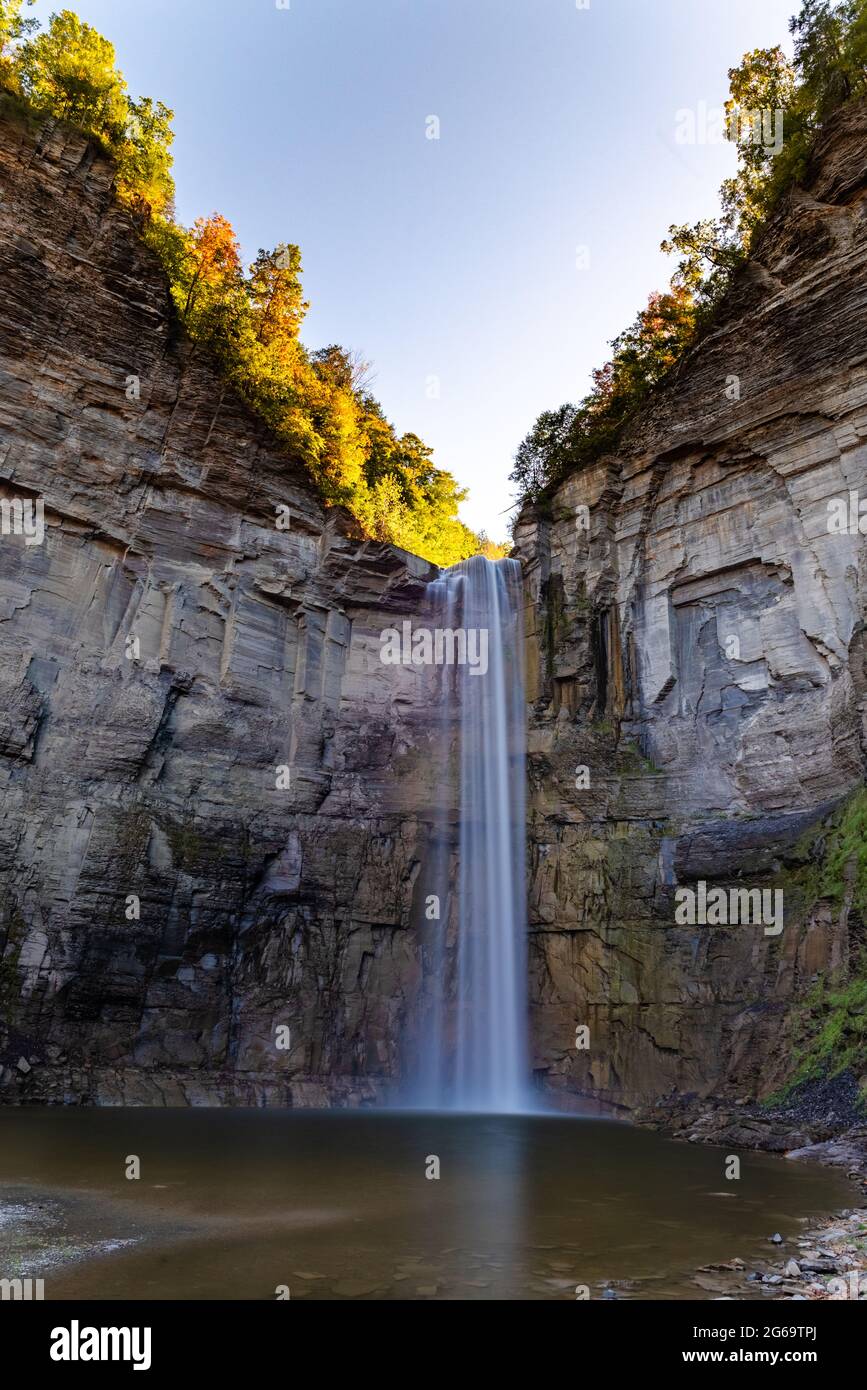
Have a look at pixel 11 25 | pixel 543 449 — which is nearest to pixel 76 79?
pixel 11 25

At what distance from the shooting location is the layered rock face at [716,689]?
62.9 ft

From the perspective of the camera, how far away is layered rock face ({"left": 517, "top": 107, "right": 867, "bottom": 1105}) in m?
19.2

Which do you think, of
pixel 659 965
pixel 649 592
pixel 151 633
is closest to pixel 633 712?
pixel 649 592

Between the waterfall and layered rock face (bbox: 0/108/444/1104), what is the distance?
2.85 feet

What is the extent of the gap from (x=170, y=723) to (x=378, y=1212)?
54.1 ft

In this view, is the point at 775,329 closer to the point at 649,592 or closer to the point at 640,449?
the point at 640,449

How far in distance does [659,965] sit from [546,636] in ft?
33.8

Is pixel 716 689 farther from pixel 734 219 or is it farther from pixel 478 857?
pixel 734 219

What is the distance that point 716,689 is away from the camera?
2272cm

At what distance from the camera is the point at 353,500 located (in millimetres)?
29375

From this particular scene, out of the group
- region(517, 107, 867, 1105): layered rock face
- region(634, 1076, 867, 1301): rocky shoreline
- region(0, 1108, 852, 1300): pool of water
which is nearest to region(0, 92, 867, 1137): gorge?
region(517, 107, 867, 1105): layered rock face

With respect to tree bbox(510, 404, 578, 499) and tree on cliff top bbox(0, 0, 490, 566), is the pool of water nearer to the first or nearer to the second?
tree on cliff top bbox(0, 0, 490, 566)

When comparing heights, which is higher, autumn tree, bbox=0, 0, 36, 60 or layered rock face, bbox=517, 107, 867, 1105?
autumn tree, bbox=0, 0, 36, 60

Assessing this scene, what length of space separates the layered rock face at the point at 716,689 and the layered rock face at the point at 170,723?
4866 millimetres
